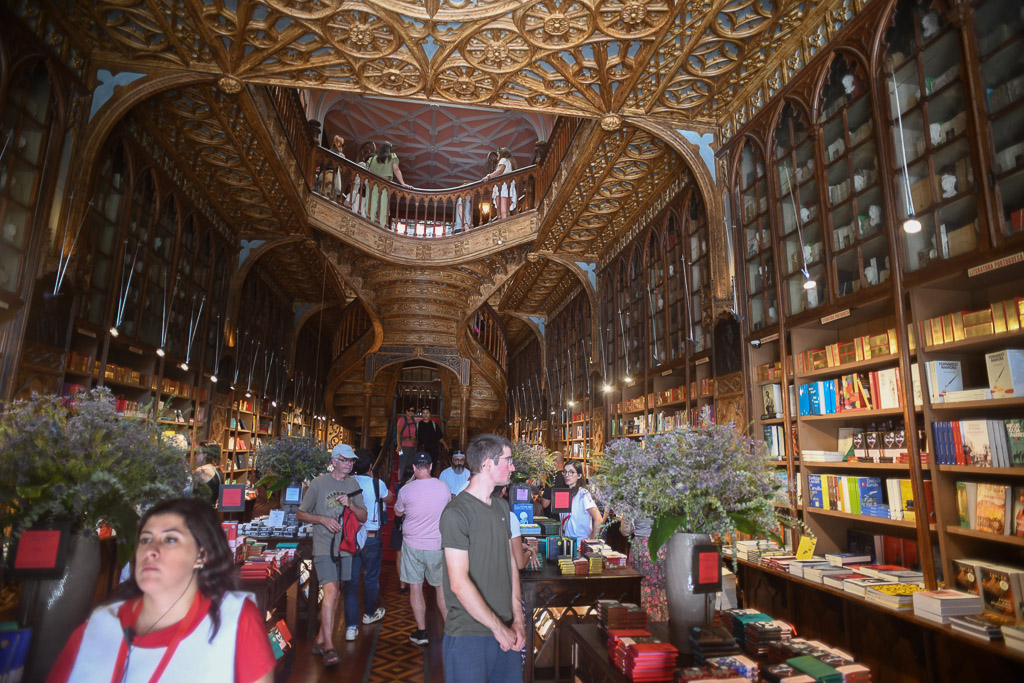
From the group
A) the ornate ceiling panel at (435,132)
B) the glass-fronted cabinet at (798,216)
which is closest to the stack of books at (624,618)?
the glass-fronted cabinet at (798,216)

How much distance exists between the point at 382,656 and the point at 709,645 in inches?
117

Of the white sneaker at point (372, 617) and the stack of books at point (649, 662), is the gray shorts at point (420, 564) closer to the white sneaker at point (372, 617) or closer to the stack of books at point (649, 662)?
the white sneaker at point (372, 617)

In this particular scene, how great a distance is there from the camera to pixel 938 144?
10.7 feet

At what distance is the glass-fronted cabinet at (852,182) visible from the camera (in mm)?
3771

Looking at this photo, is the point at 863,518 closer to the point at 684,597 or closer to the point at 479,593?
the point at 684,597

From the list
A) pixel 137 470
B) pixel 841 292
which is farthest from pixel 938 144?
pixel 137 470

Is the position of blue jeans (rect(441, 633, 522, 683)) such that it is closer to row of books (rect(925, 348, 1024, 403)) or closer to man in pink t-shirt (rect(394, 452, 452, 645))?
man in pink t-shirt (rect(394, 452, 452, 645))

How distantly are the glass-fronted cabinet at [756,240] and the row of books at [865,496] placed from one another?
53.1 inches

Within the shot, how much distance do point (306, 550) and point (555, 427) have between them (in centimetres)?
766

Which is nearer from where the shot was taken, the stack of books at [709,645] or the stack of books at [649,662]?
the stack of books at [649,662]

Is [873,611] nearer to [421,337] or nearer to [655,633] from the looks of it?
[655,633]

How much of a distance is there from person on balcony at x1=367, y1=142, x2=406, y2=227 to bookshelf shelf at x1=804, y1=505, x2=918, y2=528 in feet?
30.5

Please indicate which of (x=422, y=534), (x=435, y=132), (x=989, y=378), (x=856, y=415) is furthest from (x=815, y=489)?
(x=435, y=132)

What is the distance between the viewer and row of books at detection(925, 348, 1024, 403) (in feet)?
9.36
